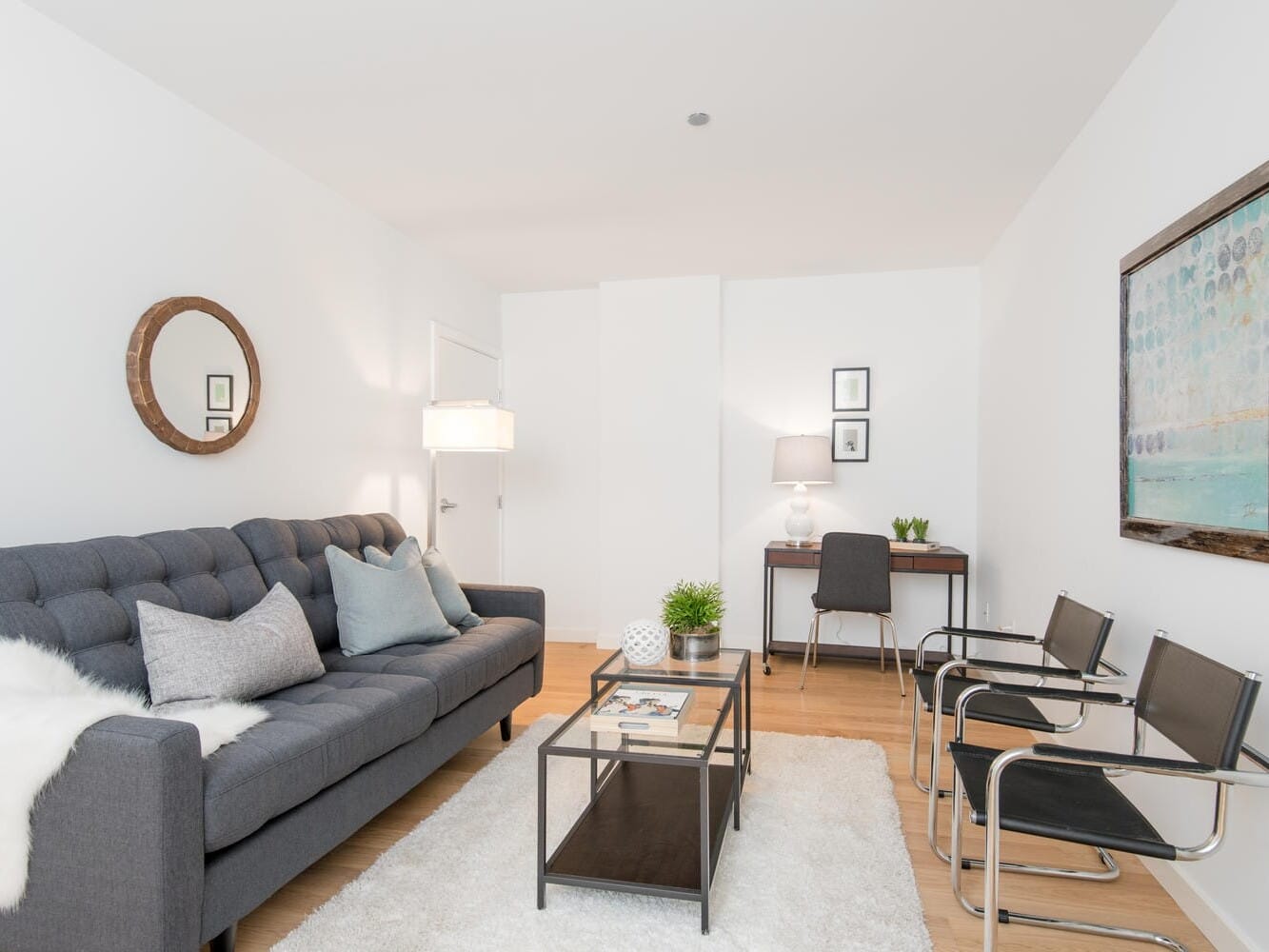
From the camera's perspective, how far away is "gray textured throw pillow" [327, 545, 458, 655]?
110 inches

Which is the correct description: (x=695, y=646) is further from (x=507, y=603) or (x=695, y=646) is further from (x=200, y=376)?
(x=200, y=376)

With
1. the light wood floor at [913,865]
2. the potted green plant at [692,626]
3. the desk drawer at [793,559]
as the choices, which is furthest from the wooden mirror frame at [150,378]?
the desk drawer at [793,559]

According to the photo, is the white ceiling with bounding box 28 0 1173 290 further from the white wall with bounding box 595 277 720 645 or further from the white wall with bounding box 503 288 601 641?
the white wall with bounding box 503 288 601 641

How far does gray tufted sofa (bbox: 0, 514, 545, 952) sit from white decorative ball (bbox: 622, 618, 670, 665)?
61 centimetres

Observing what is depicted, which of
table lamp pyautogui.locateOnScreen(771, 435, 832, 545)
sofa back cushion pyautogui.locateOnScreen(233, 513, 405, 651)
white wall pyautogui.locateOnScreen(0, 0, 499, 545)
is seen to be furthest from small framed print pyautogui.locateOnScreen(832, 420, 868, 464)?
sofa back cushion pyautogui.locateOnScreen(233, 513, 405, 651)

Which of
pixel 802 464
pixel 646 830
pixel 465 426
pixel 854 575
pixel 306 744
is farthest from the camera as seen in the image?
pixel 802 464

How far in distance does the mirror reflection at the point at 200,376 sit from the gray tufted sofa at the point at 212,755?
0.42m

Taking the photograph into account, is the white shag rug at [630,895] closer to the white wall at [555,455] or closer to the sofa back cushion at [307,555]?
the sofa back cushion at [307,555]

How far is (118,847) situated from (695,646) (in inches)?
67.1

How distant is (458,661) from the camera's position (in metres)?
2.65

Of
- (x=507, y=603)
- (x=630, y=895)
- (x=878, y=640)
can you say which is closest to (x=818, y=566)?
(x=878, y=640)

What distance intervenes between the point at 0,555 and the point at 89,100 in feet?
4.80

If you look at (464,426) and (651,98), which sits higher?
(651,98)

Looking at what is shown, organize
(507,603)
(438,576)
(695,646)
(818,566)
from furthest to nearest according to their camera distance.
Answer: (818,566) < (507,603) < (438,576) < (695,646)
